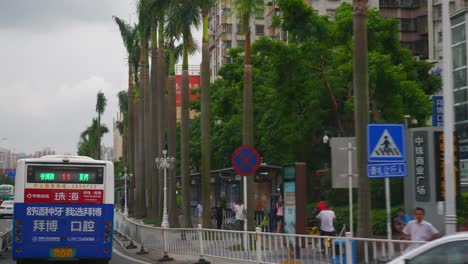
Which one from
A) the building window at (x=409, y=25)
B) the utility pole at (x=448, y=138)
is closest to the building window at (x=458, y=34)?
the utility pole at (x=448, y=138)

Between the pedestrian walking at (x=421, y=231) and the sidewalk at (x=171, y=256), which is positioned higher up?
the pedestrian walking at (x=421, y=231)

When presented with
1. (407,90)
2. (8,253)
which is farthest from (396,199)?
(8,253)

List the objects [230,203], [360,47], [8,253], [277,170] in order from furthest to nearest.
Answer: [230,203] < [277,170] < [8,253] < [360,47]

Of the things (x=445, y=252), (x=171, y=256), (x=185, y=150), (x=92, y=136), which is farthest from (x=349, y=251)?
(x=92, y=136)

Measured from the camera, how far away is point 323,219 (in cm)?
2364

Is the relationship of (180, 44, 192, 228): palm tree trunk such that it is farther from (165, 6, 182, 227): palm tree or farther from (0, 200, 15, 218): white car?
(0, 200, 15, 218): white car

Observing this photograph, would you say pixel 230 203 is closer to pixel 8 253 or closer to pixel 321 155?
pixel 321 155

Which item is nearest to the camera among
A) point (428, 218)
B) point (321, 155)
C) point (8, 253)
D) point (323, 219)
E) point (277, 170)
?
point (428, 218)

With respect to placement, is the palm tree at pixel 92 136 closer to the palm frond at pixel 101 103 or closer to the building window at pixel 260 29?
the palm frond at pixel 101 103

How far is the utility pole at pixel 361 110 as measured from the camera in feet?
58.5

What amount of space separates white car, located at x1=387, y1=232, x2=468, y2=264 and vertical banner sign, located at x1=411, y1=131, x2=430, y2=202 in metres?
12.1

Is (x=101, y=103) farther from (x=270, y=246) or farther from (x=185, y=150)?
(x=270, y=246)

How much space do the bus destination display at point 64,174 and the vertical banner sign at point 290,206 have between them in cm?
571

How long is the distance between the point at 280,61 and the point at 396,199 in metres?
7.91
